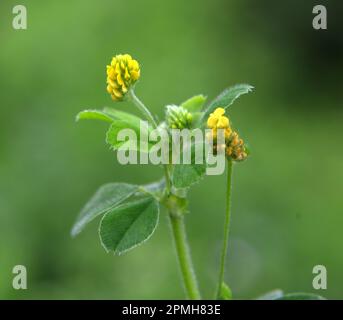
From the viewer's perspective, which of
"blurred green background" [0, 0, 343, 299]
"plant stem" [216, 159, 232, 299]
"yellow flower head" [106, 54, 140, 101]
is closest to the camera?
"plant stem" [216, 159, 232, 299]

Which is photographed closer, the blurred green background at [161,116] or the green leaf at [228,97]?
the green leaf at [228,97]

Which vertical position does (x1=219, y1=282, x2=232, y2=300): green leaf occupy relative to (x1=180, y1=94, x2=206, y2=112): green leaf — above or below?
below

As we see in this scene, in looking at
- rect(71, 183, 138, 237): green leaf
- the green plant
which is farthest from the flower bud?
rect(71, 183, 138, 237): green leaf

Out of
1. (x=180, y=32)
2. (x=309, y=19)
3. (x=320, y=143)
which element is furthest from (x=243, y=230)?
(x=309, y=19)

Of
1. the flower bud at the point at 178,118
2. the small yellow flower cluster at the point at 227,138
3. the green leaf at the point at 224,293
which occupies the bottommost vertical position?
the green leaf at the point at 224,293

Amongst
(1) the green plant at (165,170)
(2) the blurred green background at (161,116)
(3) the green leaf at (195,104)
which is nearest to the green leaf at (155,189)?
(1) the green plant at (165,170)

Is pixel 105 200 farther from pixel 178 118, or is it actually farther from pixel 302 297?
pixel 302 297

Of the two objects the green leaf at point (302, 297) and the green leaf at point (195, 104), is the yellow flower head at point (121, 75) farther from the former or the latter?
the green leaf at point (302, 297)

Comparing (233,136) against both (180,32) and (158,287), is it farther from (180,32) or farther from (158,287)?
(180,32)

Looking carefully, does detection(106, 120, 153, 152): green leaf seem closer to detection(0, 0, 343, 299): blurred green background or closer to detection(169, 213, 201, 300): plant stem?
detection(169, 213, 201, 300): plant stem
